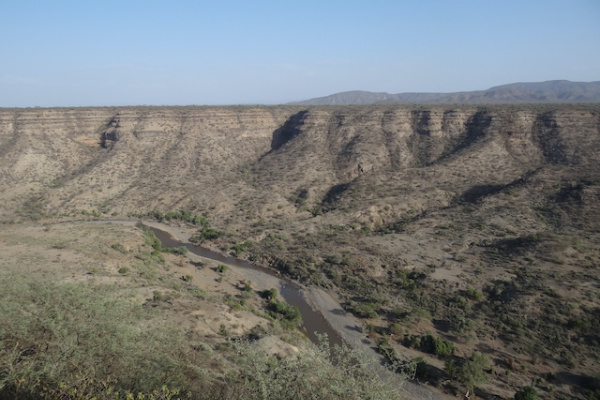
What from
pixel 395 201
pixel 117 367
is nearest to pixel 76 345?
pixel 117 367

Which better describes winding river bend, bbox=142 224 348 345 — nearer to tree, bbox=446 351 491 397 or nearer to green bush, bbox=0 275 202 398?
tree, bbox=446 351 491 397

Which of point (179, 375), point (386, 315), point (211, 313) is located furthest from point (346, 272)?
point (179, 375)

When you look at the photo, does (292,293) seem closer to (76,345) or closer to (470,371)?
(470,371)

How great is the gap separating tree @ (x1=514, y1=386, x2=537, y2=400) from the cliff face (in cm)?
3391

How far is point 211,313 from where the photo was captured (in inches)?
879

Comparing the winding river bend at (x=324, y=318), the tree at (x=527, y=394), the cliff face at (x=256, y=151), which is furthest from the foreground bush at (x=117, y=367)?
the cliff face at (x=256, y=151)

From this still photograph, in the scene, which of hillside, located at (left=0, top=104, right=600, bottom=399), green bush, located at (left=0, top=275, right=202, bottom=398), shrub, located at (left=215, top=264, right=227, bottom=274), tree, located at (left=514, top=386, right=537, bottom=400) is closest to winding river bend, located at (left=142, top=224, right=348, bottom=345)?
hillside, located at (left=0, top=104, right=600, bottom=399)

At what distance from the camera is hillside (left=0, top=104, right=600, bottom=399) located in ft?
79.8

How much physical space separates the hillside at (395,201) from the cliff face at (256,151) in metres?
0.28

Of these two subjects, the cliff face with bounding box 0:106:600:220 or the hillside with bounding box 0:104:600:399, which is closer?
the hillside with bounding box 0:104:600:399

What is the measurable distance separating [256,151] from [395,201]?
33.2 meters

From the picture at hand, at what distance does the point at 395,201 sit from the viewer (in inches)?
1866

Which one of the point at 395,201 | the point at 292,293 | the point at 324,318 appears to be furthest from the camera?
the point at 395,201

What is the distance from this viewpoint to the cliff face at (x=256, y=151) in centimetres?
5294
